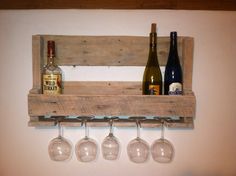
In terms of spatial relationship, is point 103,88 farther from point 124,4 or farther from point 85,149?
point 124,4

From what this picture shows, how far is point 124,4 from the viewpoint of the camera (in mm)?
1001

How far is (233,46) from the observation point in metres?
1.04

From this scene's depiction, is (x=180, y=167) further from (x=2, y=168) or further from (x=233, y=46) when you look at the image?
(x=2, y=168)

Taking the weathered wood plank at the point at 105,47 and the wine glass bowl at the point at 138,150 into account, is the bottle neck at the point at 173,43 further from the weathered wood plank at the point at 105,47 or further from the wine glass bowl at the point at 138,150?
the wine glass bowl at the point at 138,150

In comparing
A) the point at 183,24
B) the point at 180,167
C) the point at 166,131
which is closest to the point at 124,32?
the point at 183,24

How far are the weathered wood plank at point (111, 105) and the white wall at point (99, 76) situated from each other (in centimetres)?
19

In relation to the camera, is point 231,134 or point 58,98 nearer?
point 58,98

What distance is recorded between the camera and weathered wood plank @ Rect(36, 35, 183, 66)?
101cm

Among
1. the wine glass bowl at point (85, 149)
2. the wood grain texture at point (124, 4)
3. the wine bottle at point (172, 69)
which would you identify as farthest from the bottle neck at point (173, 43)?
the wine glass bowl at point (85, 149)

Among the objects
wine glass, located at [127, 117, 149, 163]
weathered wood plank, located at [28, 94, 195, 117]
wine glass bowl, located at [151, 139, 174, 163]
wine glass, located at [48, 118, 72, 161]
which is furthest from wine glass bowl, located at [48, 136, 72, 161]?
wine glass bowl, located at [151, 139, 174, 163]

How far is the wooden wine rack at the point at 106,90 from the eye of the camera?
892 mm

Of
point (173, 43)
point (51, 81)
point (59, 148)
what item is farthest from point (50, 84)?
point (173, 43)

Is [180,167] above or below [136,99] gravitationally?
below

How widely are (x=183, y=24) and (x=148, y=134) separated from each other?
1.66ft
